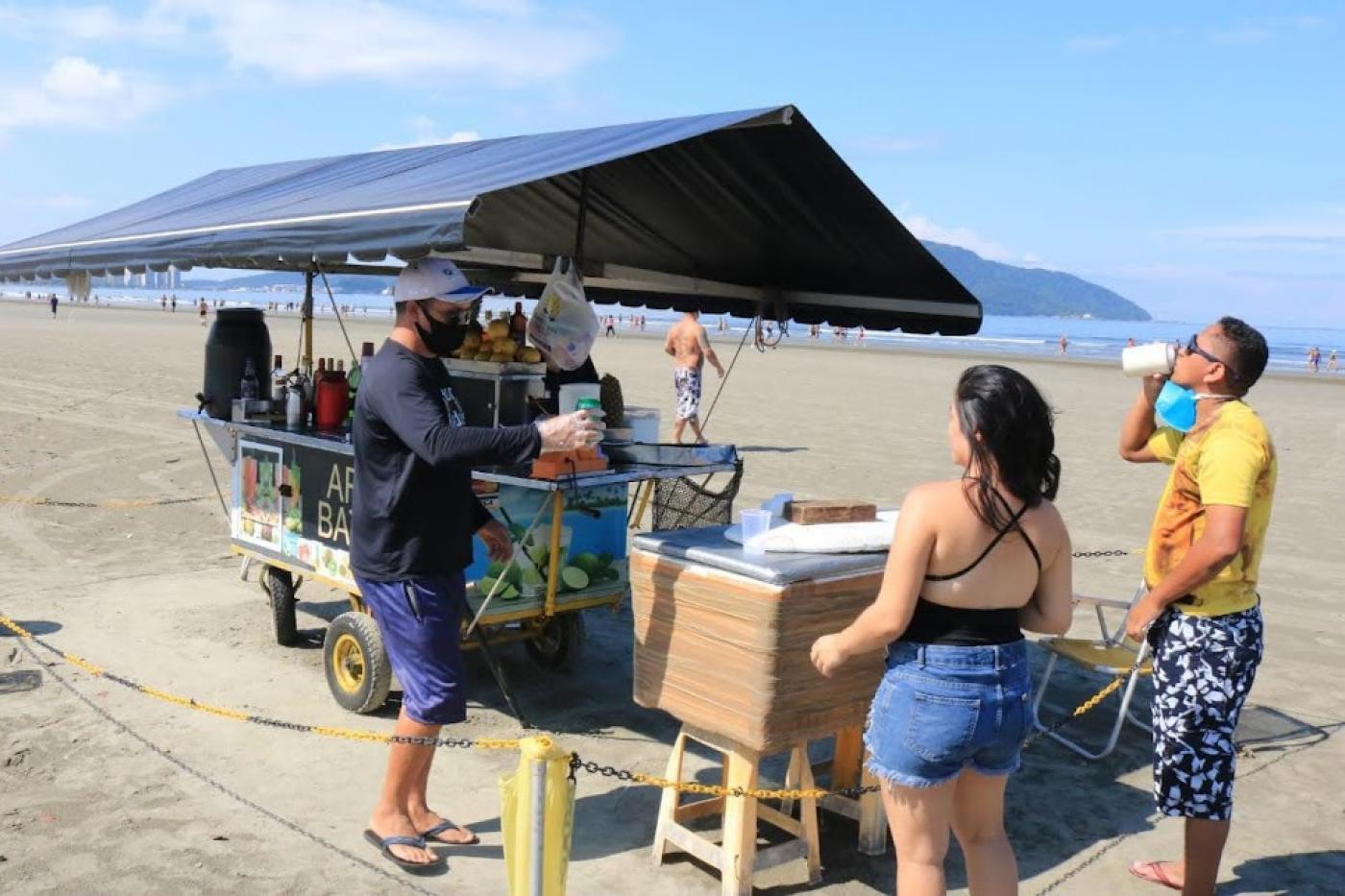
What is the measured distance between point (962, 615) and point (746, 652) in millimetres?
928

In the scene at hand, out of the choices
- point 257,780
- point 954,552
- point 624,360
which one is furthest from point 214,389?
point 624,360

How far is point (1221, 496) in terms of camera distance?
331 centimetres

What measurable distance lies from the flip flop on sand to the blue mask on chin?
1.49 meters

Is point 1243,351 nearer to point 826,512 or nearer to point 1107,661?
point 826,512

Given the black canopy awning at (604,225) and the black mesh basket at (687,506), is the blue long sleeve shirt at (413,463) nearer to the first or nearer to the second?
the black canopy awning at (604,225)

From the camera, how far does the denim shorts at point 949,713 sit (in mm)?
2768

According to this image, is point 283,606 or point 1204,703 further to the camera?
point 283,606

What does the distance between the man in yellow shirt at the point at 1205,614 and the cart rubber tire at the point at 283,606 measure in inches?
164

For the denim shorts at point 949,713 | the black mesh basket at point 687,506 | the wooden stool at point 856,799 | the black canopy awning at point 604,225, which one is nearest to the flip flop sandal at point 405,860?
the wooden stool at point 856,799

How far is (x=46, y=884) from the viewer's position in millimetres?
3643

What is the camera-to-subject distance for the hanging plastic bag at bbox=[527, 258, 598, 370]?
16.8 feet

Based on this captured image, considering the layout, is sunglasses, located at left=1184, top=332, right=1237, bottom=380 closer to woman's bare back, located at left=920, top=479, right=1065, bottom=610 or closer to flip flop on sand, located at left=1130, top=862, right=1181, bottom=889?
woman's bare back, located at left=920, top=479, right=1065, bottom=610

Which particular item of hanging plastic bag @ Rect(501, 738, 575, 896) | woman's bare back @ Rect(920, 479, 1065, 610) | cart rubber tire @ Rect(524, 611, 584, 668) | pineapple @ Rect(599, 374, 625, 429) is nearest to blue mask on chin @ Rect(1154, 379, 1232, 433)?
woman's bare back @ Rect(920, 479, 1065, 610)

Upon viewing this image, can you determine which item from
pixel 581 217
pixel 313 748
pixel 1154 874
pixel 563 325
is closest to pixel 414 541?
pixel 313 748
